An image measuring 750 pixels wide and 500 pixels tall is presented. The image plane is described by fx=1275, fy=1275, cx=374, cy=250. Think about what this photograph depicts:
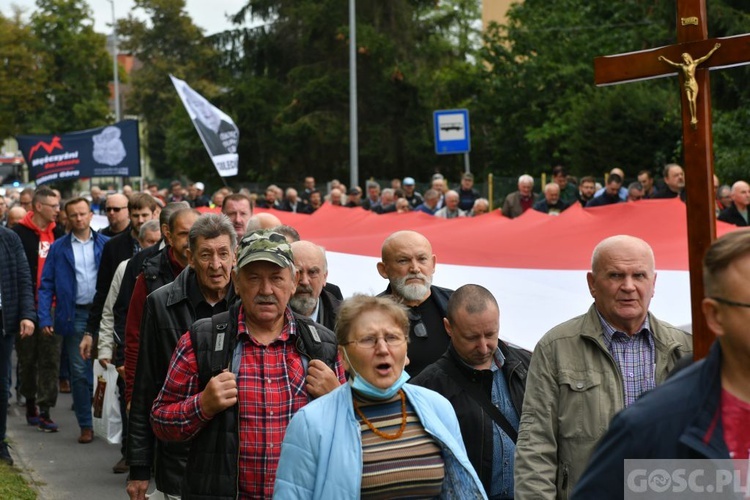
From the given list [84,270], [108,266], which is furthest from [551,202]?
[108,266]

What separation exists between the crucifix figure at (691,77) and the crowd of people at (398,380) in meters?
0.82

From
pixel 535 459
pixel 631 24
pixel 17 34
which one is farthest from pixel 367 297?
pixel 17 34

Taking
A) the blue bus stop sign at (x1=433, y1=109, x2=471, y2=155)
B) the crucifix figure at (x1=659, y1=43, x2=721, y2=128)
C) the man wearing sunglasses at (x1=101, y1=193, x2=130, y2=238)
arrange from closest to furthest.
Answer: the crucifix figure at (x1=659, y1=43, x2=721, y2=128) < the man wearing sunglasses at (x1=101, y1=193, x2=130, y2=238) < the blue bus stop sign at (x1=433, y1=109, x2=471, y2=155)

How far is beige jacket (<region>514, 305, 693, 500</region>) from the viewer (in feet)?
15.4

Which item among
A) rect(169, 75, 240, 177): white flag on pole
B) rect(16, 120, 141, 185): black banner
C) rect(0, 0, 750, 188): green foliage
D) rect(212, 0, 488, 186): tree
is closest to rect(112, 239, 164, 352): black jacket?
rect(169, 75, 240, 177): white flag on pole

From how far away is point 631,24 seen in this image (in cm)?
3691

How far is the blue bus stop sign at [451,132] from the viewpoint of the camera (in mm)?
21125

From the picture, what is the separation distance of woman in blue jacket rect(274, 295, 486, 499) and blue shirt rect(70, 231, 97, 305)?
22.1 feet

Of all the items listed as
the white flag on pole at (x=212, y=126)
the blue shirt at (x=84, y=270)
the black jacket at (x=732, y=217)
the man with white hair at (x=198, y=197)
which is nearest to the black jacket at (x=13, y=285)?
the blue shirt at (x=84, y=270)

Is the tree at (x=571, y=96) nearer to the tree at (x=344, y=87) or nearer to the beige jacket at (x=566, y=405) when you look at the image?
the tree at (x=344, y=87)

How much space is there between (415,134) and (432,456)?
144 feet

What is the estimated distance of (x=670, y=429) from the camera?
2.50 metres

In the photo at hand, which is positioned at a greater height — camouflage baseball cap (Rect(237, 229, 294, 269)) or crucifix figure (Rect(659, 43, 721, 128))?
crucifix figure (Rect(659, 43, 721, 128))

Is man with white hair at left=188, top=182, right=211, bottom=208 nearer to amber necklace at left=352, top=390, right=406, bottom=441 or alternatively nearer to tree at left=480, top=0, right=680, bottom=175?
tree at left=480, top=0, right=680, bottom=175
